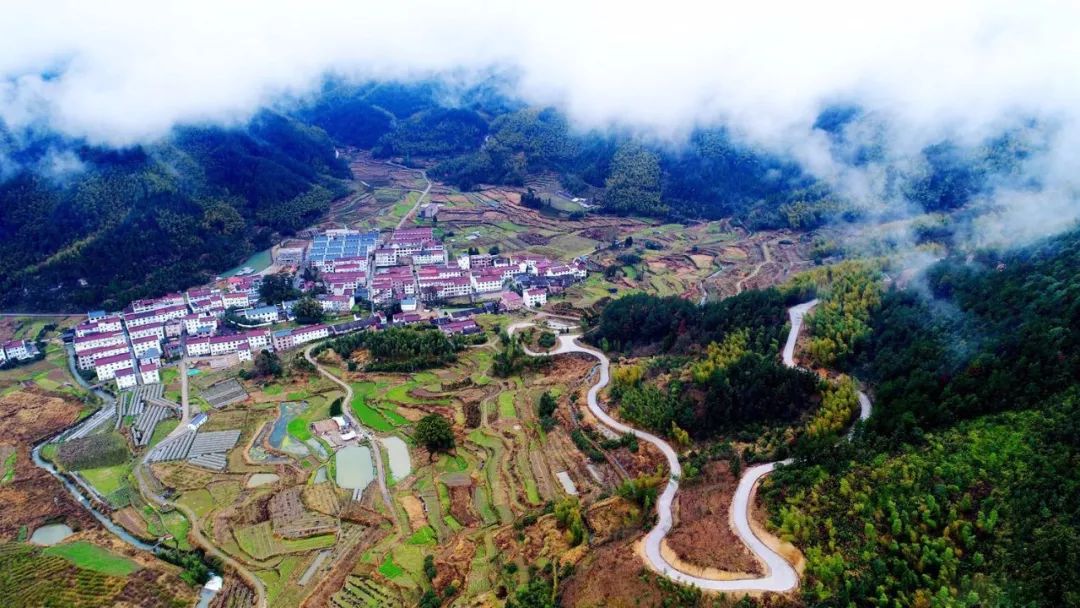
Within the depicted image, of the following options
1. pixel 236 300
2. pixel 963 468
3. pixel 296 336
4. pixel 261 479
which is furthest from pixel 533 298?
pixel 963 468

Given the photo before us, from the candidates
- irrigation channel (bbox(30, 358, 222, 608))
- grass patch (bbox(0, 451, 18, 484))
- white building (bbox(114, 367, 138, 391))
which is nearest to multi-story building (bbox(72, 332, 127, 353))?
white building (bbox(114, 367, 138, 391))

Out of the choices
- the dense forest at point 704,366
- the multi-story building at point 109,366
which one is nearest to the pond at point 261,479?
the multi-story building at point 109,366

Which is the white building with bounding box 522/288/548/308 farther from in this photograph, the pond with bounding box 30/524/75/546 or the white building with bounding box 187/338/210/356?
the pond with bounding box 30/524/75/546

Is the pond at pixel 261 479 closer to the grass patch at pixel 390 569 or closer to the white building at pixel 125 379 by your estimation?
the grass patch at pixel 390 569

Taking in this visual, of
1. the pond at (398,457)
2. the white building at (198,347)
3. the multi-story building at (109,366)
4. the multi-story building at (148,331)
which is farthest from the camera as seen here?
the multi-story building at (148,331)

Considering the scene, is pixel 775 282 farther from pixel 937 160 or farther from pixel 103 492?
pixel 103 492

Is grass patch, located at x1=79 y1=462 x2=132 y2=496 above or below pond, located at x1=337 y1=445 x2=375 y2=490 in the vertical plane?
below
